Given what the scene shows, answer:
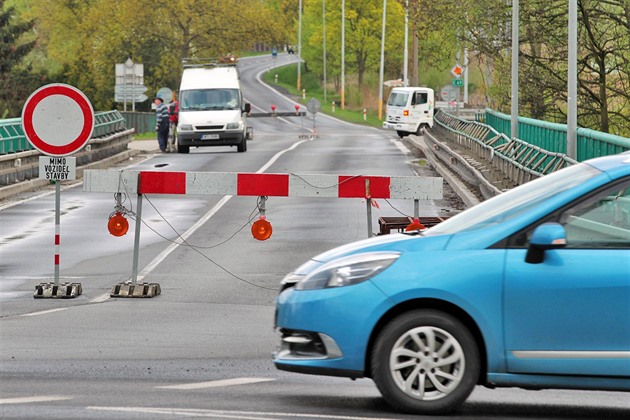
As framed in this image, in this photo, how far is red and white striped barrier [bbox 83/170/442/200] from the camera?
14008mm

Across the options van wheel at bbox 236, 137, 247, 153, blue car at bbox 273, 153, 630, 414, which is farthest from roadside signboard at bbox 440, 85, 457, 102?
blue car at bbox 273, 153, 630, 414

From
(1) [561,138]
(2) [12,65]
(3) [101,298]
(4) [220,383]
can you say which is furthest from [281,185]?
(2) [12,65]

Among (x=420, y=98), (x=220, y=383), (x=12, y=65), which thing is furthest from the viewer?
(x=12, y=65)

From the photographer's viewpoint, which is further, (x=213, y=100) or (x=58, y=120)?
(x=213, y=100)

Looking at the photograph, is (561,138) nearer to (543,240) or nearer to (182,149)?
(543,240)

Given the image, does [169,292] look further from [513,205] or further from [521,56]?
[521,56]

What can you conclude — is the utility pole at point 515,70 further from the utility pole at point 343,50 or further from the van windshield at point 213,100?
the utility pole at point 343,50

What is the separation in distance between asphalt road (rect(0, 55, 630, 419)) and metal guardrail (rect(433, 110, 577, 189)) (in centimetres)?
150

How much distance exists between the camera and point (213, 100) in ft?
157

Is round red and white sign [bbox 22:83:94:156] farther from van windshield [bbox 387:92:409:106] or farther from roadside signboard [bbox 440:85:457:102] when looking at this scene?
roadside signboard [bbox 440:85:457:102]

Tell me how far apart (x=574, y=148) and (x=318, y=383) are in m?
15.9

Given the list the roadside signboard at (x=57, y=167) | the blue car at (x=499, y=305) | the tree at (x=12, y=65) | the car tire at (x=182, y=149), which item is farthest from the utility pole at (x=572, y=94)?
the tree at (x=12, y=65)

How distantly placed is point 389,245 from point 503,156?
19926 millimetres

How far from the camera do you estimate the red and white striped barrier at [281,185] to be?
1401 centimetres
